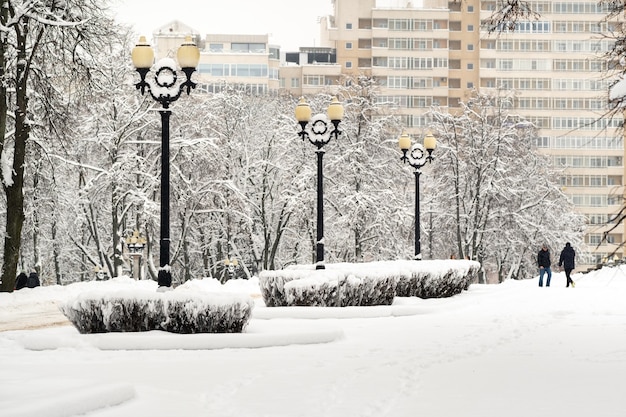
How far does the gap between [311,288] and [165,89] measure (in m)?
5.96

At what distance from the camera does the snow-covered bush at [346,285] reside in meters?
22.9

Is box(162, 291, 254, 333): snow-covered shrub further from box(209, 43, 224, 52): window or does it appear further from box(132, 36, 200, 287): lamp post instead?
box(209, 43, 224, 52): window

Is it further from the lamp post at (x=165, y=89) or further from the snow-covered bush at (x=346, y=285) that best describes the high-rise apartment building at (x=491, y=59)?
the lamp post at (x=165, y=89)

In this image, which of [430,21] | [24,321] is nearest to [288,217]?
[24,321]

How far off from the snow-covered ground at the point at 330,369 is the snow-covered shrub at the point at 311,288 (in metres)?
0.79

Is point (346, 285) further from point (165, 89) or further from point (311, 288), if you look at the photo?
point (165, 89)

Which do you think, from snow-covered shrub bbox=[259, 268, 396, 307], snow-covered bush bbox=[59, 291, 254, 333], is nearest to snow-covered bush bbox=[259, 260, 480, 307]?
snow-covered shrub bbox=[259, 268, 396, 307]

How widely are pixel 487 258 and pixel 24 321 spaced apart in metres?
51.4

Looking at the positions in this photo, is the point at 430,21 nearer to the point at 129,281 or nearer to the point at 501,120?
the point at 501,120

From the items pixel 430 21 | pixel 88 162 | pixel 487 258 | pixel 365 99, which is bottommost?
pixel 487 258

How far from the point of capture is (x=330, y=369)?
43.2 ft

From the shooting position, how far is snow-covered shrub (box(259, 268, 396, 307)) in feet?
75.0

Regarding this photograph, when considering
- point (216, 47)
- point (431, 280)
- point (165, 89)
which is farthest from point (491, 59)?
point (165, 89)

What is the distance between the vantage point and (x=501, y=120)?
63188mm
